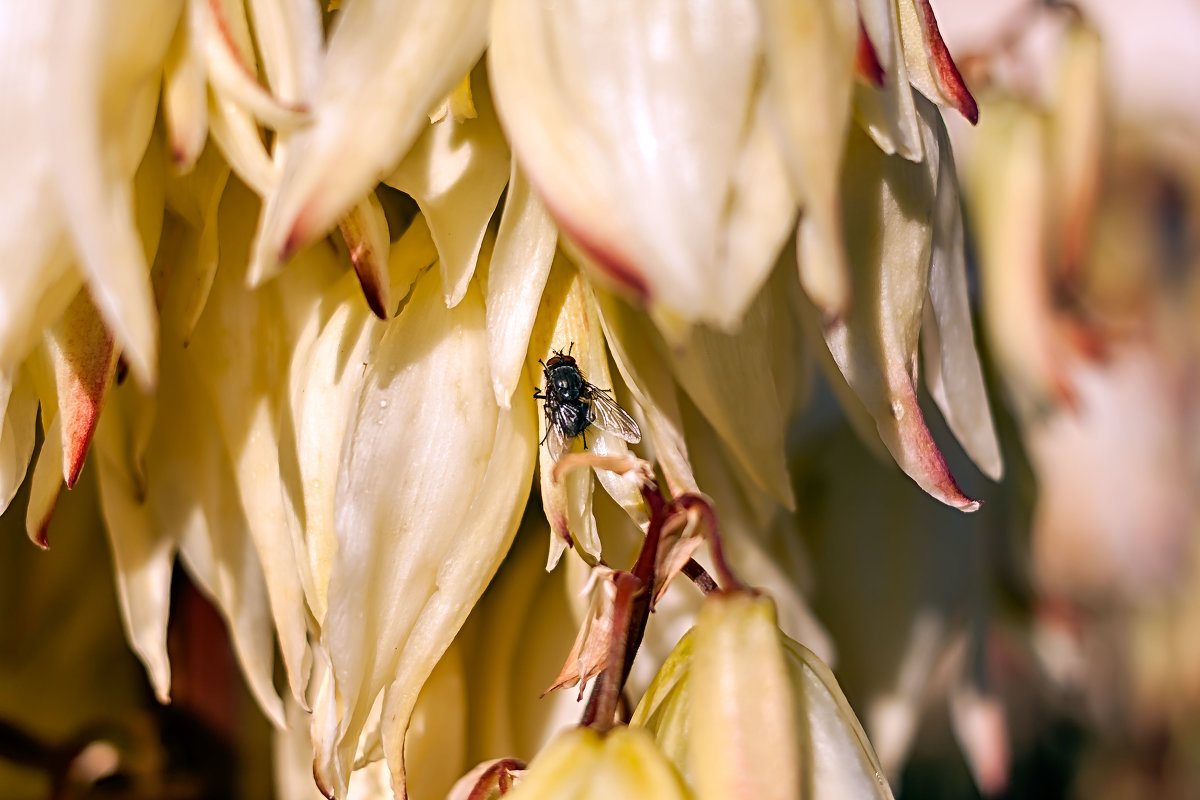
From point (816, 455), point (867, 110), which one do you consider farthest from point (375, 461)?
point (816, 455)

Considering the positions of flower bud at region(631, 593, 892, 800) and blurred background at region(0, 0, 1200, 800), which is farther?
blurred background at region(0, 0, 1200, 800)

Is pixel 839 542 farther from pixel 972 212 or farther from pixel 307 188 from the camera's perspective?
pixel 307 188

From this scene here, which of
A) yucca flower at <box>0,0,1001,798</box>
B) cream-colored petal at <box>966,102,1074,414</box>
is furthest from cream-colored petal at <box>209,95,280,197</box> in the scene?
cream-colored petal at <box>966,102,1074,414</box>

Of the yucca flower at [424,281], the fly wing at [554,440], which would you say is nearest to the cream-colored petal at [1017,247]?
the yucca flower at [424,281]

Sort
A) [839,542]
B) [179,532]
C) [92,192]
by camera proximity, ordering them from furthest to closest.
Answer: [839,542], [179,532], [92,192]

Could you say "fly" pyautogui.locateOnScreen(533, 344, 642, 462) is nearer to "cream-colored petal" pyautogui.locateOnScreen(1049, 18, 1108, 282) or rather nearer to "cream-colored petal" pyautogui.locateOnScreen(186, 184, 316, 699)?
"cream-colored petal" pyautogui.locateOnScreen(186, 184, 316, 699)

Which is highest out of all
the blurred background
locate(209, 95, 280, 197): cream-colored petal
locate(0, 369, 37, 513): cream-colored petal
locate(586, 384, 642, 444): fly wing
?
locate(209, 95, 280, 197): cream-colored petal

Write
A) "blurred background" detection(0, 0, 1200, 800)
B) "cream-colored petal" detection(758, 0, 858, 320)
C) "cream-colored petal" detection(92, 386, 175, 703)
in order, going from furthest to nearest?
"blurred background" detection(0, 0, 1200, 800) → "cream-colored petal" detection(92, 386, 175, 703) → "cream-colored petal" detection(758, 0, 858, 320)
